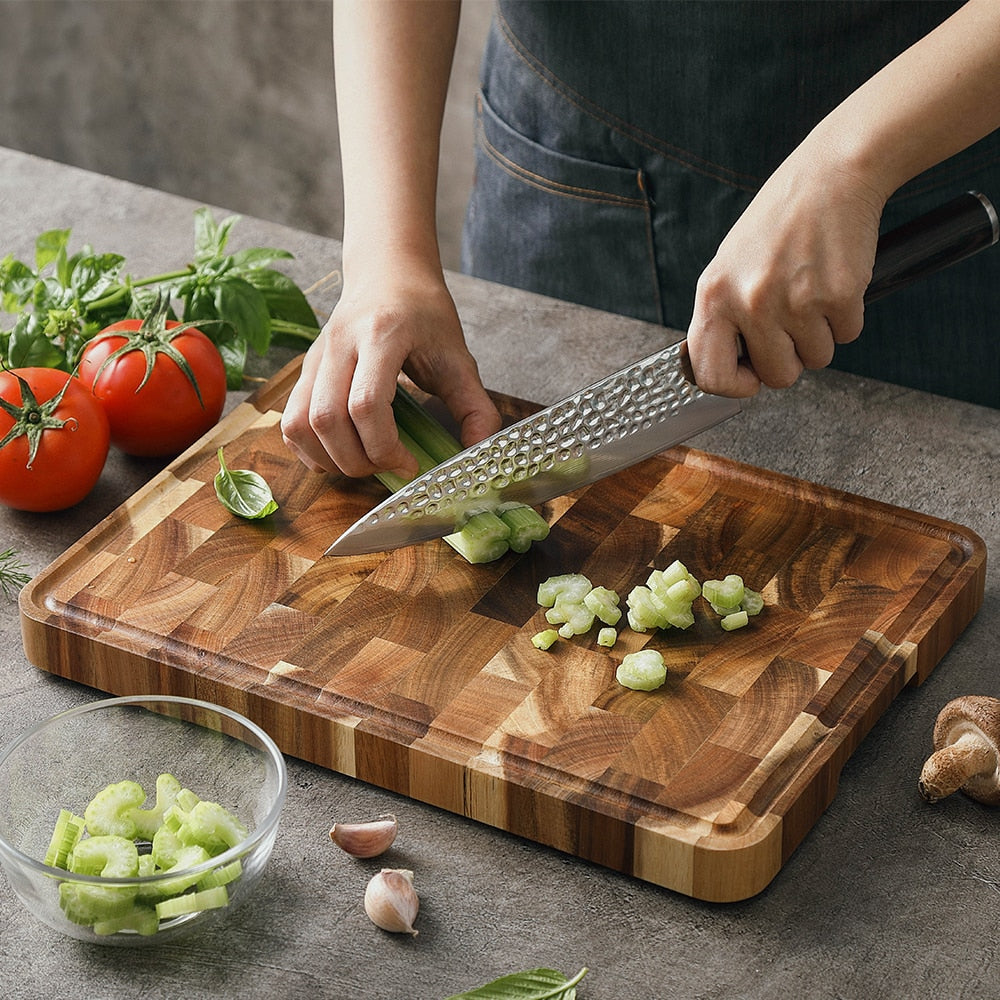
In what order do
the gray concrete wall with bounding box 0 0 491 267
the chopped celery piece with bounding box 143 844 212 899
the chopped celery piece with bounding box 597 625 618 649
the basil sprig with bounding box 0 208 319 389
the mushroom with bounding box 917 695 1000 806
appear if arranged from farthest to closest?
1. the gray concrete wall with bounding box 0 0 491 267
2. the basil sprig with bounding box 0 208 319 389
3. the chopped celery piece with bounding box 597 625 618 649
4. the mushroom with bounding box 917 695 1000 806
5. the chopped celery piece with bounding box 143 844 212 899

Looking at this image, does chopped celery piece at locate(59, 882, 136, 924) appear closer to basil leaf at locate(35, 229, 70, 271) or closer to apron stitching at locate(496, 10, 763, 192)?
basil leaf at locate(35, 229, 70, 271)

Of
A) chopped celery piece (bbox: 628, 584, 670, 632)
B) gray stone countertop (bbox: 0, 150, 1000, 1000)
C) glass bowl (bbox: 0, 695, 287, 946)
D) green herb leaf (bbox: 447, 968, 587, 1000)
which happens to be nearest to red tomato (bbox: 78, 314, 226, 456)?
gray stone countertop (bbox: 0, 150, 1000, 1000)

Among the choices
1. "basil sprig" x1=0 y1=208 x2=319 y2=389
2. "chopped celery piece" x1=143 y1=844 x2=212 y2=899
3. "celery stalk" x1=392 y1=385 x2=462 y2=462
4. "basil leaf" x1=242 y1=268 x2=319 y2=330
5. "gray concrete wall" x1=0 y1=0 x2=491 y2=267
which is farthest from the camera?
"gray concrete wall" x1=0 y1=0 x2=491 y2=267

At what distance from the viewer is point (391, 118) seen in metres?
1.66

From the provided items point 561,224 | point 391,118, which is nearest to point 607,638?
point 391,118

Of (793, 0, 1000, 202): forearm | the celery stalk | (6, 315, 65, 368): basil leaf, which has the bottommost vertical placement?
the celery stalk

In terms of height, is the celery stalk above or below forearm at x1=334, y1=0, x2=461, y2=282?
below

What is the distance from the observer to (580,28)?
1.82m

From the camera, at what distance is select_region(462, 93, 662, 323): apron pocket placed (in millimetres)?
1911

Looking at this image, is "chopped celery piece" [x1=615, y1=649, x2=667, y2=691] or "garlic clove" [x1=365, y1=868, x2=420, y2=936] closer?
"garlic clove" [x1=365, y1=868, x2=420, y2=936]

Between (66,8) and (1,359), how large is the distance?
3027 mm

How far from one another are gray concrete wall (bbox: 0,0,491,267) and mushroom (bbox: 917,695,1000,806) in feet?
9.76

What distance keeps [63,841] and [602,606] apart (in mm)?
530

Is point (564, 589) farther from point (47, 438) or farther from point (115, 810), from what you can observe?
point (47, 438)
